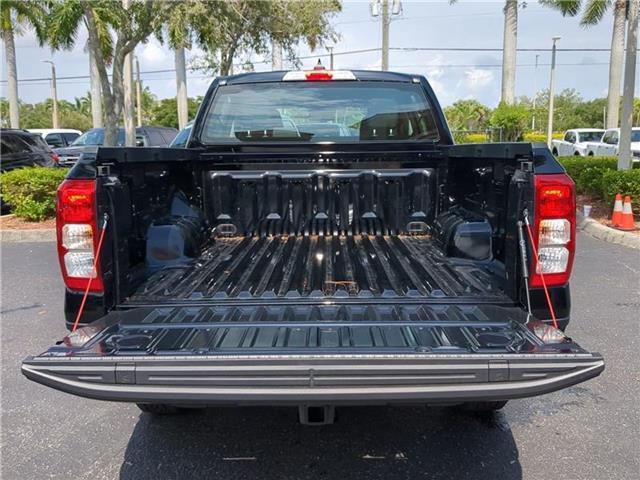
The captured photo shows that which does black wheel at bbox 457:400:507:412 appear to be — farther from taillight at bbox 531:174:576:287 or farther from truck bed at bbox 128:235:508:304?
taillight at bbox 531:174:576:287

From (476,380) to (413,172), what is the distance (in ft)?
6.79

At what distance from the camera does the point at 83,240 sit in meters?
2.57

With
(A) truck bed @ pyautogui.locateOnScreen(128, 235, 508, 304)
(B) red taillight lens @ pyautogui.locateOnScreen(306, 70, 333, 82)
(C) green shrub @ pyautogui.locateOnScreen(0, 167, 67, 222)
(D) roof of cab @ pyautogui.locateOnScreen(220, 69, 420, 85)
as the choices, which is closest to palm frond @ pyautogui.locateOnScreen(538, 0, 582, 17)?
(C) green shrub @ pyautogui.locateOnScreen(0, 167, 67, 222)

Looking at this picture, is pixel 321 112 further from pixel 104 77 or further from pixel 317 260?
pixel 104 77

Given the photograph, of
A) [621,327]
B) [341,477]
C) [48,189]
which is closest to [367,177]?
[341,477]

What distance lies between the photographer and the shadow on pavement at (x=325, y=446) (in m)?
2.90

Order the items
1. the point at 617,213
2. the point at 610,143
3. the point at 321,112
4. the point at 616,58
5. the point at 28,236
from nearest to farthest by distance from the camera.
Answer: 1. the point at 321,112
2. the point at 617,213
3. the point at 28,236
4. the point at 616,58
5. the point at 610,143

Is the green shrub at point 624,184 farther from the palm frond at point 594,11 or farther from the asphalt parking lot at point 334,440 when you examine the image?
the palm frond at point 594,11

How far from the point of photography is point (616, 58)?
70.6 ft

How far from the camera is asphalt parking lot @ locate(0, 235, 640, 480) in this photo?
2910 mm

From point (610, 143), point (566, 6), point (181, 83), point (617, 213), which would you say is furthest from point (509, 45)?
point (617, 213)

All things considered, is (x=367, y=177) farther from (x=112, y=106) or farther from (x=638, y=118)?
(x=638, y=118)

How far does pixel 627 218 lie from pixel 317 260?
297 inches

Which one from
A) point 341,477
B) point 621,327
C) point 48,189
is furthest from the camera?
point 48,189
